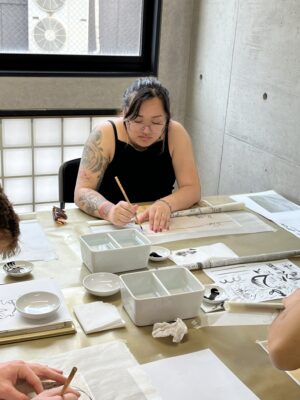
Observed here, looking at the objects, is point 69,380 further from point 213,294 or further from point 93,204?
point 93,204

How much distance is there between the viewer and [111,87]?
10.3 feet

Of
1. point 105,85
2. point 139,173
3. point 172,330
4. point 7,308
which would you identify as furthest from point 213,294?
point 105,85

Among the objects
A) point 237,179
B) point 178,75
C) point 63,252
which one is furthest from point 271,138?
point 63,252

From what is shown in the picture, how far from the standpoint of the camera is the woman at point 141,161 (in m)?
1.99

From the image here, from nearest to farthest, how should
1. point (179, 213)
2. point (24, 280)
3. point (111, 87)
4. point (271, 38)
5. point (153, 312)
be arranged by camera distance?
1. point (153, 312)
2. point (24, 280)
3. point (179, 213)
4. point (271, 38)
5. point (111, 87)

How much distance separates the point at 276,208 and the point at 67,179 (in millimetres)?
977

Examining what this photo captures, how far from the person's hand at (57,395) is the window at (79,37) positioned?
89.5 inches

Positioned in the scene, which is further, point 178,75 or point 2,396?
point 178,75

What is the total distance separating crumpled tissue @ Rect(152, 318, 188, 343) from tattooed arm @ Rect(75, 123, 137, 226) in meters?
0.72

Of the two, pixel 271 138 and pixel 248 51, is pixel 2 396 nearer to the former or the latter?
pixel 271 138

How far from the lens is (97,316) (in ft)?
4.18

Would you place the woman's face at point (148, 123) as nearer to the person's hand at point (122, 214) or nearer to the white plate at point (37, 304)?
the person's hand at point (122, 214)

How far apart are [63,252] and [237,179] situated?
1.50 meters

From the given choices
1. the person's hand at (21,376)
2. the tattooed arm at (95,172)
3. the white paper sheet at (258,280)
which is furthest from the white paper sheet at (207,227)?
the person's hand at (21,376)
